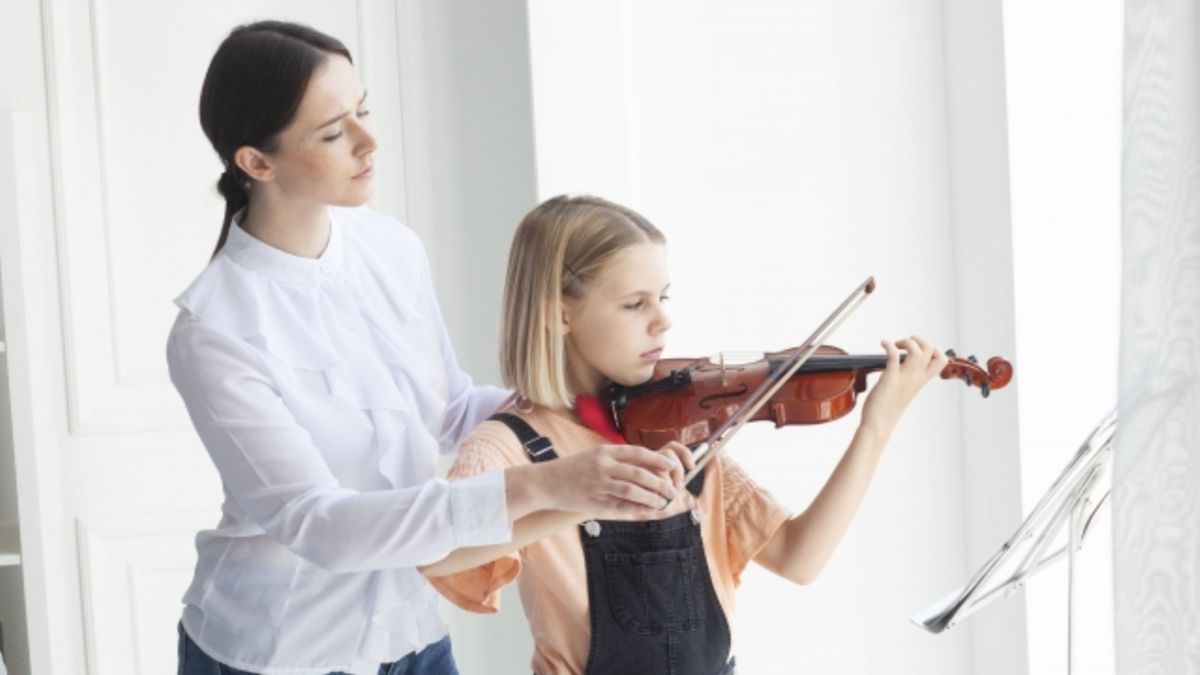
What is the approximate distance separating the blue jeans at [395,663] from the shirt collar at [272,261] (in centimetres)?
38

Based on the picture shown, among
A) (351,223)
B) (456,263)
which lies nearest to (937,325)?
(456,263)

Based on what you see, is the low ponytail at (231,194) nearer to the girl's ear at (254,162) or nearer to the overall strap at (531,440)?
the girl's ear at (254,162)

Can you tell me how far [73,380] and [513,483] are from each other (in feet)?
5.79

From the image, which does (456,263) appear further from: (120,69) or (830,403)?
(830,403)

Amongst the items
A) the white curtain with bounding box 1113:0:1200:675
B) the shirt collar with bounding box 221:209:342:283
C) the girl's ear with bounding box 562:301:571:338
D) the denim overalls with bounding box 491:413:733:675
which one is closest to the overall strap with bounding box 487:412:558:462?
the denim overalls with bounding box 491:413:733:675

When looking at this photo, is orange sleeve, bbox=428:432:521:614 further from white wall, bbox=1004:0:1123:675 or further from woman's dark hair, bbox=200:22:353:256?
white wall, bbox=1004:0:1123:675

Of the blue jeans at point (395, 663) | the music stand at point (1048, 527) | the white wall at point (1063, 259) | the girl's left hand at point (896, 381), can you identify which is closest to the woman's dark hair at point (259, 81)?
the blue jeans at point (395, 663)

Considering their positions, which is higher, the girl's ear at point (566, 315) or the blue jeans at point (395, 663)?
the girl's ear at point (566, 315)

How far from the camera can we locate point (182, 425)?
9.40ft

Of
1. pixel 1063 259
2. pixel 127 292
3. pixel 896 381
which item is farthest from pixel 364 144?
pixel 127 292

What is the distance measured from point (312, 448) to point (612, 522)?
29 cm

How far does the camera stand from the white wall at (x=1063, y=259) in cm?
228

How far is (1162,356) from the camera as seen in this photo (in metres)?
0.90

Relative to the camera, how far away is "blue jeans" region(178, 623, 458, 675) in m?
1.52
